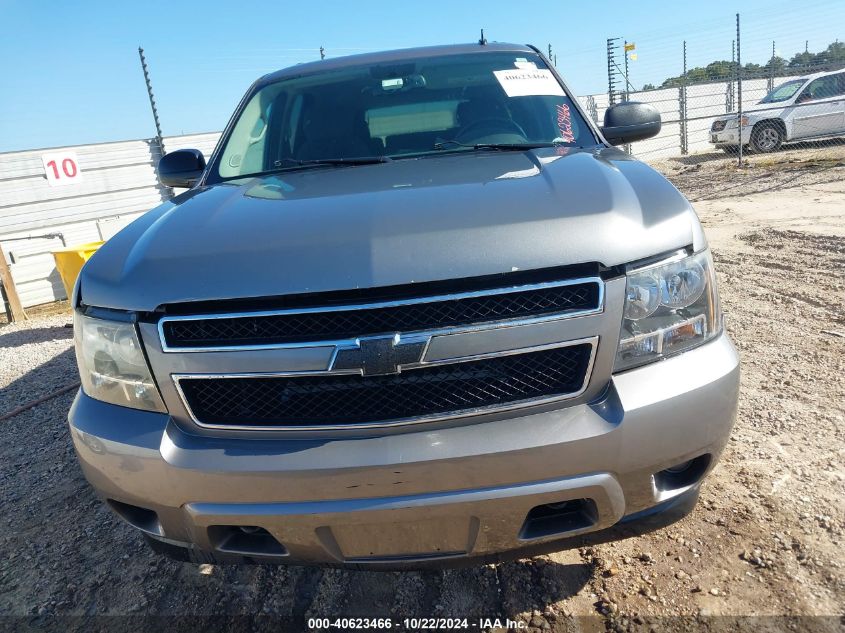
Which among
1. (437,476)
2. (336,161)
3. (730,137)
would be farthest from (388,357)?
(730,137)

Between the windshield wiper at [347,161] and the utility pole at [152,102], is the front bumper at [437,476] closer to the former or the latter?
the windshield wiper at [347,161]

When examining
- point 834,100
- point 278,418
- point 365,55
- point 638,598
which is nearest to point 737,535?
→ point 638,598

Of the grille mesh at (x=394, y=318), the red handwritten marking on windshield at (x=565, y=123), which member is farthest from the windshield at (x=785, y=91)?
the grille mesh at (x=394, y=318)

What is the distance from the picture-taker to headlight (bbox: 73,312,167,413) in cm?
169

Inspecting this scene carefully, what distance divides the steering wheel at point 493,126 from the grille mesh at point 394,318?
1.46 m

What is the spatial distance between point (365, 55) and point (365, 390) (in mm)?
2416

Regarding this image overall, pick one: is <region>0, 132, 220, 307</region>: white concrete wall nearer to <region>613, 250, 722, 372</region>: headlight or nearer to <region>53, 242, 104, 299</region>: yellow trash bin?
<region>53, 242, 104, 299</region>: yellow trash bin

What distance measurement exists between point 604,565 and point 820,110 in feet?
54.2

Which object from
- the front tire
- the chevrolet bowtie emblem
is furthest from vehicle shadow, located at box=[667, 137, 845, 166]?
the chevrolet bowtie emblem

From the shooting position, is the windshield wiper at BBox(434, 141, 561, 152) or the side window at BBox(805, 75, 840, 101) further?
the side window at BBox(805, 75, 840, 101)

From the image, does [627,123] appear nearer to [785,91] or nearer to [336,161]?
[336,161]

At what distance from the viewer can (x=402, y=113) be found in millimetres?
3004

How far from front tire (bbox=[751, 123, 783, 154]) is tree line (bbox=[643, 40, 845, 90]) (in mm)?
1802

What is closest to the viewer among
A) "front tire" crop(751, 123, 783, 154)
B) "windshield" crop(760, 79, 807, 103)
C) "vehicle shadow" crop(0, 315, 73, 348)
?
"vehicle shadow" crop(0, 315, 73, 348)
